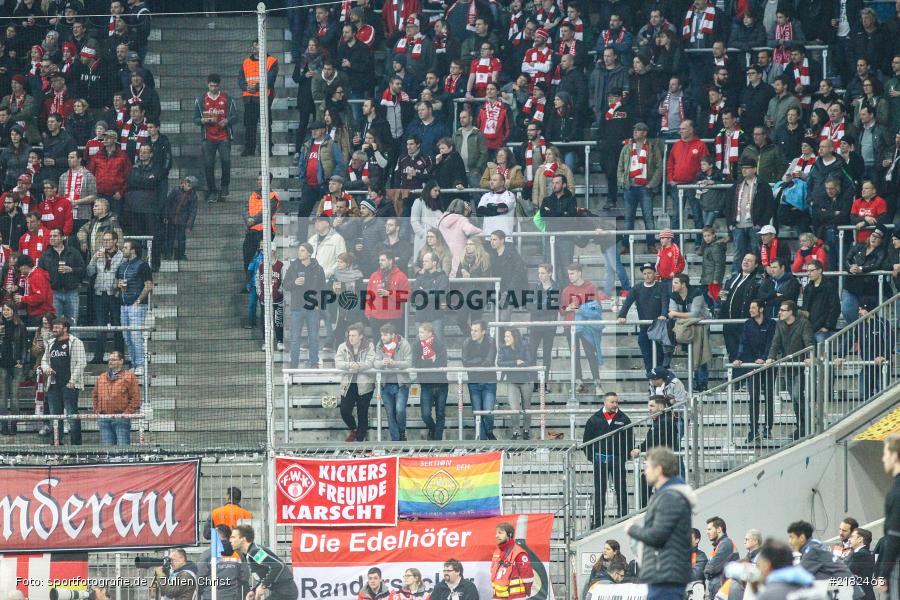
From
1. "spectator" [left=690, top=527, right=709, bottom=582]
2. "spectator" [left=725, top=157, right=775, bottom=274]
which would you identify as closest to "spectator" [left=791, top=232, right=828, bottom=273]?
"spectator" [left=725, top=157, right=775, bottom=274]

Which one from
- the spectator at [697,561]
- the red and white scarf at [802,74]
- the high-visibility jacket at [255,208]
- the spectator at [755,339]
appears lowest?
the spectator at [697,561]

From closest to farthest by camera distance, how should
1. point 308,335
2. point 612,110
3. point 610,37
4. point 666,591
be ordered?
point 666,591
point 308,335
point 612,110
point 610,37

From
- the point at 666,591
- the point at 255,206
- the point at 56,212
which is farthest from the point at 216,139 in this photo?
the point at 666,591

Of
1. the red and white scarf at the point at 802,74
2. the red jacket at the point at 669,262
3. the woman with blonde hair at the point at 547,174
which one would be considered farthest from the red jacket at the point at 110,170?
the red and white scarf at the point at 802,74

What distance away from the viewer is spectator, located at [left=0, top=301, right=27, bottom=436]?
1867 cm

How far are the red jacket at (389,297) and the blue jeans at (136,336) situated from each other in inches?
107

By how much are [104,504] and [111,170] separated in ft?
15.3

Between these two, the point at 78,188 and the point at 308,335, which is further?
the point at 78,188

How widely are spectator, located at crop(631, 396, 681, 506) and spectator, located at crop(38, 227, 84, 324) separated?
22.9ft

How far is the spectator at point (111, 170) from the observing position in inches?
758

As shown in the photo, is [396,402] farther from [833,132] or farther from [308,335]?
[833,132]

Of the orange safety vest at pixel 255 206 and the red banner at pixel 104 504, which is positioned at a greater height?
the orange safety vest at pixel 255 206

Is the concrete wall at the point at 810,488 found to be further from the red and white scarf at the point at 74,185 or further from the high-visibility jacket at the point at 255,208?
the red and white scarf at the point at 74,185

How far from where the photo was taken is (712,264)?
20.8 m
